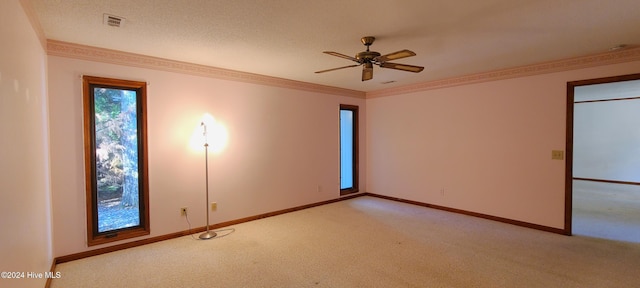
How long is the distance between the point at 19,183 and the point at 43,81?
1.48 m

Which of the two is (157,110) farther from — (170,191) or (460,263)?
(460,263)

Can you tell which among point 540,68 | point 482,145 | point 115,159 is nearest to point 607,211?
point 482,145

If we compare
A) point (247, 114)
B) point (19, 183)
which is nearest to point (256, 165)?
point (247, 114)

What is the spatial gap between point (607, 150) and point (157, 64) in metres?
10.6

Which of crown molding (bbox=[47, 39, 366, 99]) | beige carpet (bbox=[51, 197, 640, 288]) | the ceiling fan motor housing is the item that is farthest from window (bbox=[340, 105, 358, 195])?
the ceiling fan motor housing

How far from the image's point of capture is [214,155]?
4.17m

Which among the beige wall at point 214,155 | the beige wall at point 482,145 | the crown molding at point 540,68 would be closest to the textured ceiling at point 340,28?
the crown molding at point 540,68

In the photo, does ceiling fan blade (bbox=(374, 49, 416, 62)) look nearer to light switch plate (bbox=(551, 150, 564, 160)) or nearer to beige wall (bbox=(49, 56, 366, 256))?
beige wall (bbox=(49, 56, 366, 256))

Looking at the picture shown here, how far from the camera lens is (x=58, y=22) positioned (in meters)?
2.53

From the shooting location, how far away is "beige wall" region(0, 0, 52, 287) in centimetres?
153

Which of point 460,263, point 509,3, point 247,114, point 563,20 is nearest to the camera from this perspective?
point 509,3

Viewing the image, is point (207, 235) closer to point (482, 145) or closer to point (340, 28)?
point (340, 28)

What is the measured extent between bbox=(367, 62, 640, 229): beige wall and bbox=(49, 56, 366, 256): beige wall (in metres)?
1.26

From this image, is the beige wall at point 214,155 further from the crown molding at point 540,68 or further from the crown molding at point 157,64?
the crown molding at point 540,68
